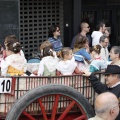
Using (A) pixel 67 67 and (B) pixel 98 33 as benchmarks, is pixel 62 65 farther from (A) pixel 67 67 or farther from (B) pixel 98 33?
(B) pixel 98 33

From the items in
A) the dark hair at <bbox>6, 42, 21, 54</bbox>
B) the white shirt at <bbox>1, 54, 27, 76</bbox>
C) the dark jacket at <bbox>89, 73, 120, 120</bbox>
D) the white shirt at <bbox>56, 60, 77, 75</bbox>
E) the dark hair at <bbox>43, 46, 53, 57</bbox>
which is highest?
the dark hair at <bbox>6, 42, 21, 54</bbox>

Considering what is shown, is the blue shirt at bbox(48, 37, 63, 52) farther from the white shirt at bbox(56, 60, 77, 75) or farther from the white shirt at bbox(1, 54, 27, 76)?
the white shirt at bbox(1, 54, 27, 76)

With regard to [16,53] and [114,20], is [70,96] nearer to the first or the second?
[16,53]

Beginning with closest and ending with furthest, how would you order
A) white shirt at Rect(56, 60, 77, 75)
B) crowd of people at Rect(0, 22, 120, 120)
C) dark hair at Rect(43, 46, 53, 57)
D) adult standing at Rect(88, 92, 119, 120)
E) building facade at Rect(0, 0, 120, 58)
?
adult standing at Rect(88, 92, 119, 120), crowd of people at Rect(0, 22, 120, 120), white shirt at Rect(56, 60, 77, 75), dark hair at Rect(43, 46, 53, 57), building facade at Rect(0, 0, 120, 58)

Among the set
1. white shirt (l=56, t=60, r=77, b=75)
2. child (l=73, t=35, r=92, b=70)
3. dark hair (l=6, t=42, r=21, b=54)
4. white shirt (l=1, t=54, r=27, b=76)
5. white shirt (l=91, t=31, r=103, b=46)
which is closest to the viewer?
white shirt (l=1, t=54, r=27, b=76)

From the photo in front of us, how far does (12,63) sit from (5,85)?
0.54 meters

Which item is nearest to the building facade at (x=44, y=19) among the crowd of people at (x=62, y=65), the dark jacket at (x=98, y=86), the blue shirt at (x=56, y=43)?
the blue shirt at (x=56, y=43)

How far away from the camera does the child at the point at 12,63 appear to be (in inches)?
236

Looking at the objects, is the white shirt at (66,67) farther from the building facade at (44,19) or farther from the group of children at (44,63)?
the building facade at (44,19)

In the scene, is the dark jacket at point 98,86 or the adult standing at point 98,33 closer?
the dark jacket at point 98,86

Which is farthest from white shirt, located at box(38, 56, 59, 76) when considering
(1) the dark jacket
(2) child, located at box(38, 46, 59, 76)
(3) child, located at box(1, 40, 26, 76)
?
(1) the dark jacket

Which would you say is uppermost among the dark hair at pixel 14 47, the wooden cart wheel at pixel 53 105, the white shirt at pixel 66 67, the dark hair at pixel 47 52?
the dark hair at pixel 14 47

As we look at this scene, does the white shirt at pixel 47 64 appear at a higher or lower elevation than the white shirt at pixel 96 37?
lower

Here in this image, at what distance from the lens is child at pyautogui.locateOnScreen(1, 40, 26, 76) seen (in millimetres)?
5984
